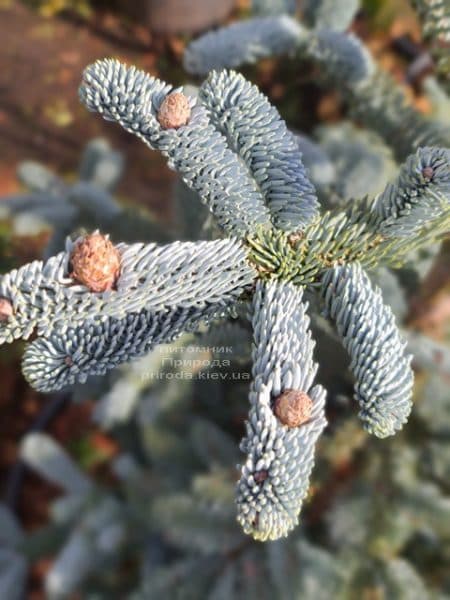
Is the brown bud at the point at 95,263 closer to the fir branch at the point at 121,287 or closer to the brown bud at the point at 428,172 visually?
the fir branch at the point at 121,287

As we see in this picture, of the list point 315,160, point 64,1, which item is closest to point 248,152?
point 315,160

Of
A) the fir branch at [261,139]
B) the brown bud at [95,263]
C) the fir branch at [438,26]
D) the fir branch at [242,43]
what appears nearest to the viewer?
the brown bud at [95,263]

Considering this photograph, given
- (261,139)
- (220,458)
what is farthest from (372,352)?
(220,458)

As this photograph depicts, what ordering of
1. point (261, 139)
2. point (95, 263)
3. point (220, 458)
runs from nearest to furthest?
point (95, 263) < point (261, 139) < point (220, 458)

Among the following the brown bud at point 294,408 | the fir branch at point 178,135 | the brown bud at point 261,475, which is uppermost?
the fir branch at point 178,135

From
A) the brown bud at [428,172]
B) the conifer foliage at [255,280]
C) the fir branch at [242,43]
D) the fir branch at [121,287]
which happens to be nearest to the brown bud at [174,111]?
the conifer foliage at [255,280]

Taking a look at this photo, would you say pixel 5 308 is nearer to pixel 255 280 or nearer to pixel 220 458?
pixel 255 280

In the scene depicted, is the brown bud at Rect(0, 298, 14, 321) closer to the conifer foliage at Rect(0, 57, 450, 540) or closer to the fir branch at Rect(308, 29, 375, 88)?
the conifer foliage at Rect(0, 57, 450, 540)
